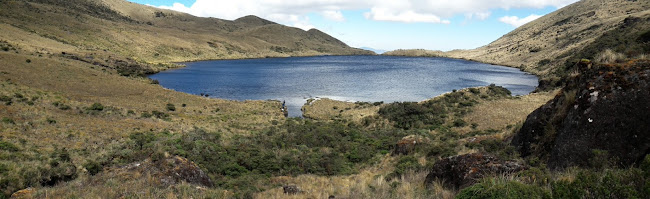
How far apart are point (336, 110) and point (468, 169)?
1522 inches

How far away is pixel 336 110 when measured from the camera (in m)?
47.5

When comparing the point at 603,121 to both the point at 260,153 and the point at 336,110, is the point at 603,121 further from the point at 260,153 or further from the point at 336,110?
the point at 336,110

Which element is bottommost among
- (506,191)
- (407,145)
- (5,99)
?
(407,145)

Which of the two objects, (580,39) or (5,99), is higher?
(580,39)

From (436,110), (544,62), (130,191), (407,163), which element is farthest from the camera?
(544,62)

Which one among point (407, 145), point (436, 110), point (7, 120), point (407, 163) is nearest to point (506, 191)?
point (407, 163)

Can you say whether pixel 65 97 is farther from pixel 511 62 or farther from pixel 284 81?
pixel 511 62

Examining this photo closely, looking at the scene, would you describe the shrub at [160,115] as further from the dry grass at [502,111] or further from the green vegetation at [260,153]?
the dry grass at [502,111]

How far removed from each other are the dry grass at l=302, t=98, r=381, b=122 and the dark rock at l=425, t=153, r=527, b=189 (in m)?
29.6

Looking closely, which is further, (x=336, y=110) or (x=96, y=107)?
(x=336, y=110)

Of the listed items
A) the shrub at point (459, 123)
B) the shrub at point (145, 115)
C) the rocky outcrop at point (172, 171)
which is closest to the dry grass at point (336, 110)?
the shrub at point (459, 123)

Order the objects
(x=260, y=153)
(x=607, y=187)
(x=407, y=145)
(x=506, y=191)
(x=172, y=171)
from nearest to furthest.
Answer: (x=607, y=187)
(x=506, y=191)
(x=172, y=171)
(x=407, y=145)
(x=260, y=153)

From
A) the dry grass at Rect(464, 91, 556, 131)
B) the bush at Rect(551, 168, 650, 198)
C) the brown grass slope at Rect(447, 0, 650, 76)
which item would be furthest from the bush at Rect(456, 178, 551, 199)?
the brown grass slope at Rect(447, 0, 650, 76)

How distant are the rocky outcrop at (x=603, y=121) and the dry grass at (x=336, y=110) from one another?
29216 mm
